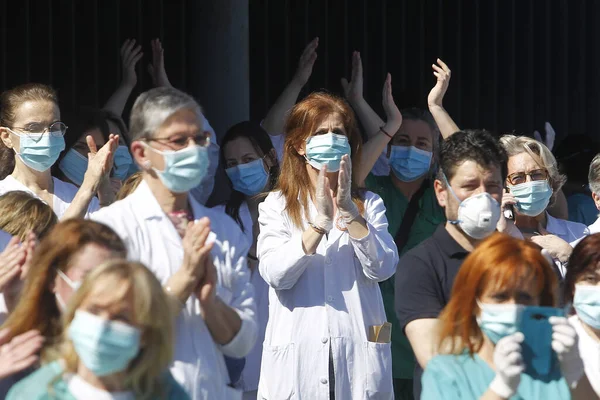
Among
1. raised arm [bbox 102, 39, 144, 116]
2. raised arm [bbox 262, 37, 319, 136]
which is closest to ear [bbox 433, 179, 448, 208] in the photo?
raised arm [bbox 262, 37, 319, 136]

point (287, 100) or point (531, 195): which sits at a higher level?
point (287, 100)

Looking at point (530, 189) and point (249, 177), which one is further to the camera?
point (249, 177)

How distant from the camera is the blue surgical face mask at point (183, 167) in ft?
12.6

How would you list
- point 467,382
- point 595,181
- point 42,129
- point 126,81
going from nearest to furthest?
point 467,382, point 42,129, point 595,181, point 126,81

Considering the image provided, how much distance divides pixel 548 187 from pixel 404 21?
2519 millimetres

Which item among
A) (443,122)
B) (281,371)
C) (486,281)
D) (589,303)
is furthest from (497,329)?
(443,122)

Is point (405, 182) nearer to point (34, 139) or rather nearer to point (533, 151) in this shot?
point (533, 151)

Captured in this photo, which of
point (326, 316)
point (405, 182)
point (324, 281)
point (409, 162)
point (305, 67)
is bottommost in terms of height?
point (326, 316)

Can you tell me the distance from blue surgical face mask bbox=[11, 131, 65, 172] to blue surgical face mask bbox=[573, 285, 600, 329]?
210 centimetres

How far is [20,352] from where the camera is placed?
357cm

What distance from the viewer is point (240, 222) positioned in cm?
553

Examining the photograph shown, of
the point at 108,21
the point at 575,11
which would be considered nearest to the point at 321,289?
the point at 108,21

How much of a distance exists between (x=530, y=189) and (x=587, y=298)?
4.31 ft

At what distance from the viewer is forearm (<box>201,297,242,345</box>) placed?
12.3ft
